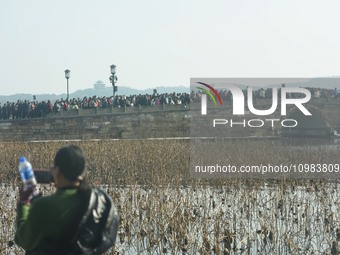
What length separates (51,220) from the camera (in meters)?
4.25

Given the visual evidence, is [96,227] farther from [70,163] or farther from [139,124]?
[139,124]

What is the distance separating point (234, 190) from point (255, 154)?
305 inches

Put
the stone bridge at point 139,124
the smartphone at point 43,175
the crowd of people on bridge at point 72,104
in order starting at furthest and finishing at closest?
the crowd of people on bridge at point 72,104
the stone bridge at point 139,124
the smartphone at point 43,175

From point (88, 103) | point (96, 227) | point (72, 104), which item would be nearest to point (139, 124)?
point (88, 103)

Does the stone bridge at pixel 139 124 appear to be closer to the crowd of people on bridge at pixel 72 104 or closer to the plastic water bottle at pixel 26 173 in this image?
the crowd of people on bridge at pixel 72 104

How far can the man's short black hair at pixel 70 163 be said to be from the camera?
170 inches

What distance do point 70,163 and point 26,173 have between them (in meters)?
0.29

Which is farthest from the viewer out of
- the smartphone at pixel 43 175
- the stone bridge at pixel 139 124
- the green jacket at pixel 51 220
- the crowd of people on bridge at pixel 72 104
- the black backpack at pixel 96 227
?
the crowd of people on bridge at pixel 72 104

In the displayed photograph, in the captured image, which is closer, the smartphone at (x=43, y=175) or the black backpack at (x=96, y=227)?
the black backpack at (x=96, y=227)

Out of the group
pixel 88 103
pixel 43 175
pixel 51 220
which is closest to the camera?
pixel 51 220

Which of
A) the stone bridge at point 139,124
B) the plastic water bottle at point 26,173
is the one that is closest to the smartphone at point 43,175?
the plastic water bottle at point 26,173

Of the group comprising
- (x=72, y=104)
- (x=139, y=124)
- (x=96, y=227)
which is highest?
(x=72, y=104)

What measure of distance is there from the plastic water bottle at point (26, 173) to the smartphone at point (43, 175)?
0.18 meters

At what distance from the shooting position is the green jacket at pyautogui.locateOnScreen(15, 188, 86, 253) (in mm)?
4254
